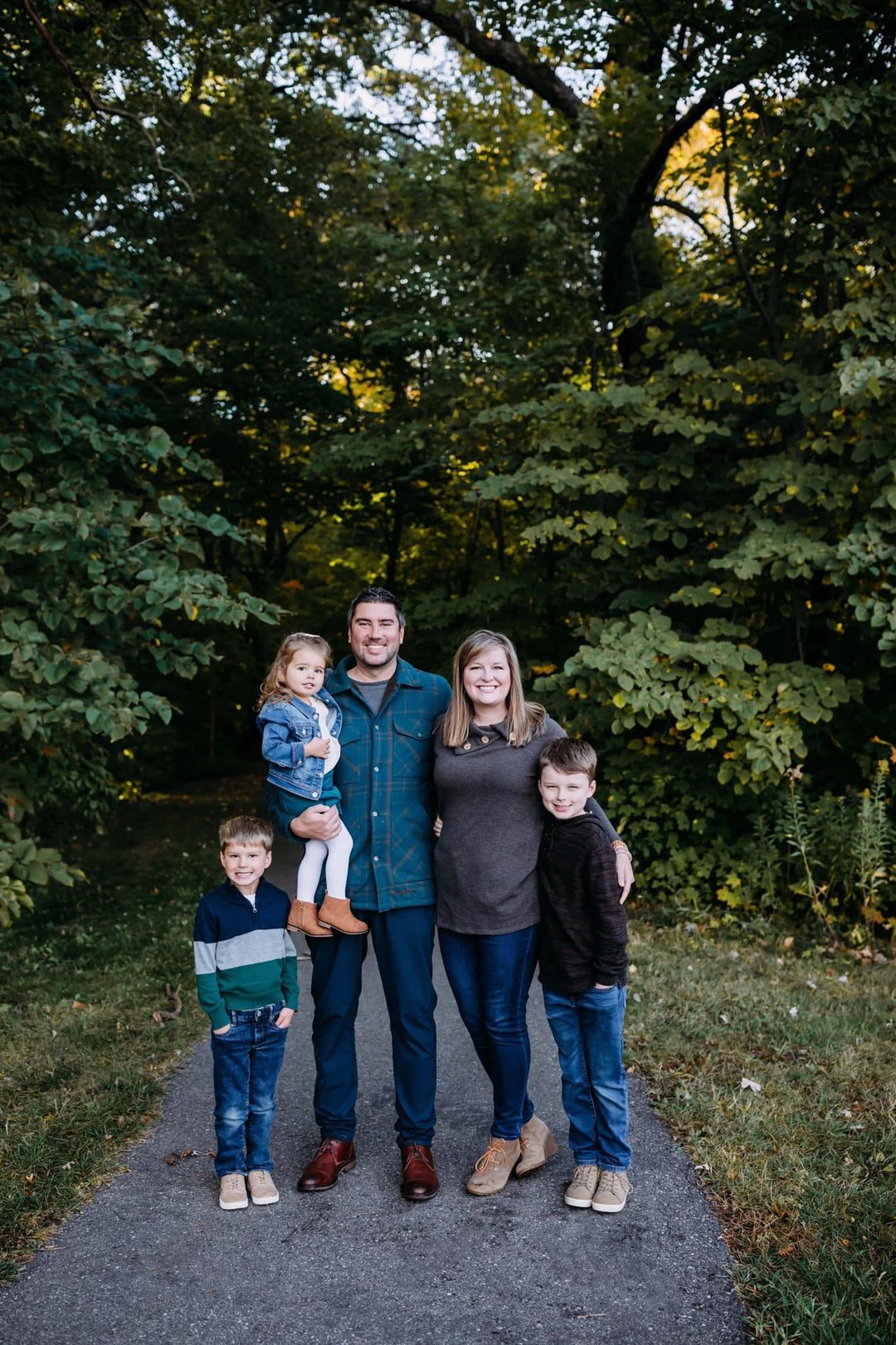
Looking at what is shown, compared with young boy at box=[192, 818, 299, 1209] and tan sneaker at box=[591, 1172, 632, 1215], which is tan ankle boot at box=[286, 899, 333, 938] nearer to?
young boy at box=[192, 818, 299, 1209]

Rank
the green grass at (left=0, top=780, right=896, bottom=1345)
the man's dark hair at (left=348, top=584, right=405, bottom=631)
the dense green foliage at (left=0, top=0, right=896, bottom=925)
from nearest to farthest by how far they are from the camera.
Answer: the green grass at (left=0, top=780, right=896, bottom=1345) < the man's dark hair at (left=348, top=584, right=405, bottom=631) < the dense green foliage at (left=0, top=0, right=896, bottom=925)

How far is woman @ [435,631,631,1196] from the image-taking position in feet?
10.2

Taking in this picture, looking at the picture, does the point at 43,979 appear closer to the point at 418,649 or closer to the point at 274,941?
the point at 274,941

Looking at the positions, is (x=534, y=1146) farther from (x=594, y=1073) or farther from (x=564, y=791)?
(x=564, y=791)

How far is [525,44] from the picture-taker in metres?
8.07

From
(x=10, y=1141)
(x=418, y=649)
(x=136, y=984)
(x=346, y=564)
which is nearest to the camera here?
(x=10, y=1141)

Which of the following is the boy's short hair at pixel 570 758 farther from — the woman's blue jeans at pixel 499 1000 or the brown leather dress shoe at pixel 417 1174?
the brown leather dress shoe at pixel 417 1174

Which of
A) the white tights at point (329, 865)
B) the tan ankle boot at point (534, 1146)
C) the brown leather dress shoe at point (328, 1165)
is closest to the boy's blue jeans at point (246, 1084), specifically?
the brown leather dress shoe at point (328, 1165)

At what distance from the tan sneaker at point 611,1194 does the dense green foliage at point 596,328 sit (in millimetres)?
2794

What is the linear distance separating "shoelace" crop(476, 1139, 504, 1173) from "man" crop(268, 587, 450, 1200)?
0.16 metres

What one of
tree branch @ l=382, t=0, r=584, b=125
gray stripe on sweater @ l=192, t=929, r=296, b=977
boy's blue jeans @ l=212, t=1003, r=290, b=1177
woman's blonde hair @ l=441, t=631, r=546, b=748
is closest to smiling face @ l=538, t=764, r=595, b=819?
woman's blonde hair @ l=441, t=631, r=546, b=748

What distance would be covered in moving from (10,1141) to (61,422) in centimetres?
314

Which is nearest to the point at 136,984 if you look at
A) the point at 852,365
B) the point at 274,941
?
the point at 274,941

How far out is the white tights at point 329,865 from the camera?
10.5 ft
